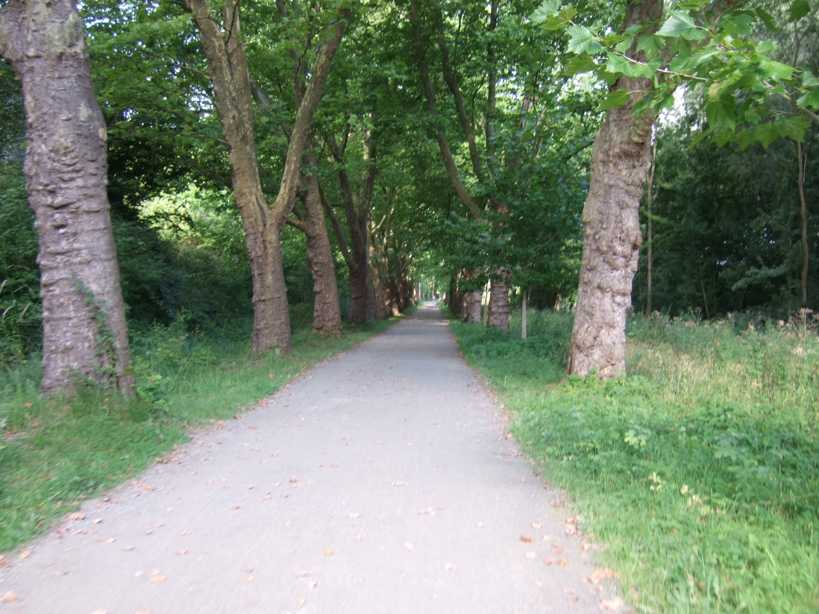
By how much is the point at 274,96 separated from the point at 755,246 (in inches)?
878

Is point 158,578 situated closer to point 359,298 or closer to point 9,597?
point 9,597

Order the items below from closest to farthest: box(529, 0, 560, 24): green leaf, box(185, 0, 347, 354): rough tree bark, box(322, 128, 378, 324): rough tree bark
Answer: box(529, 0, 560, 24): green leaf, box(185, 0, 347, 354): rough tree bark, box(322, 128, 378, 324): rough tree bark

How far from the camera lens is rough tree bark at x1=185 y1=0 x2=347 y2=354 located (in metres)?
13.7

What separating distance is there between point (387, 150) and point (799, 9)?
2059 cm

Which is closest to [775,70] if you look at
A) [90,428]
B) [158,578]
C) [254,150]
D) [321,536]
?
[321,536]

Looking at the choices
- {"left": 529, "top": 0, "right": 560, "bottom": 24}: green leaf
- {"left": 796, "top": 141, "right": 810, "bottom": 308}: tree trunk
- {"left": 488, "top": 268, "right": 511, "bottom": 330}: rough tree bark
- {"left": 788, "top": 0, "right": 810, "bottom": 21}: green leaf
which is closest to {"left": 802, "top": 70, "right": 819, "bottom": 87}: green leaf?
{"left": 788, "top": 0, "right": 810, "bottom": 21}: green leaf

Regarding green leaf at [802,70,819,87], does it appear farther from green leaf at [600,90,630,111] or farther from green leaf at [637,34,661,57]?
green leaf at [600,90,630,111]

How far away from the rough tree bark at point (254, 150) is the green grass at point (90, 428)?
319cm

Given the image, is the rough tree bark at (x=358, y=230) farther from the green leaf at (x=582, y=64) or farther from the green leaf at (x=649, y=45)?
the green leaf at (x=649, y=45)

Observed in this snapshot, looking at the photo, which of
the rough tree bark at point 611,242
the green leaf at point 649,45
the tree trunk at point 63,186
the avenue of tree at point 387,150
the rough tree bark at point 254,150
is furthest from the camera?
the rough tree bark at point 254,150

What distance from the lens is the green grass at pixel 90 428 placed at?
16.7 feet

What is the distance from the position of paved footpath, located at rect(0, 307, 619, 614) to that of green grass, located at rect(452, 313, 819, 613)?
0.34 metres

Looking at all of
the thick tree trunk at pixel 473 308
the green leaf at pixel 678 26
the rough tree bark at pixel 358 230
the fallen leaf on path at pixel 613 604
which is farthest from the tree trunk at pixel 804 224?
the fallen leaf on path at pixel 613 604

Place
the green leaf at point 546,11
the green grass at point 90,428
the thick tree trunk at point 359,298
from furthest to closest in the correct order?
the thick tree trunk at point 359,298 → the green grass at point 90,428 → the green leaf at point 546,11
